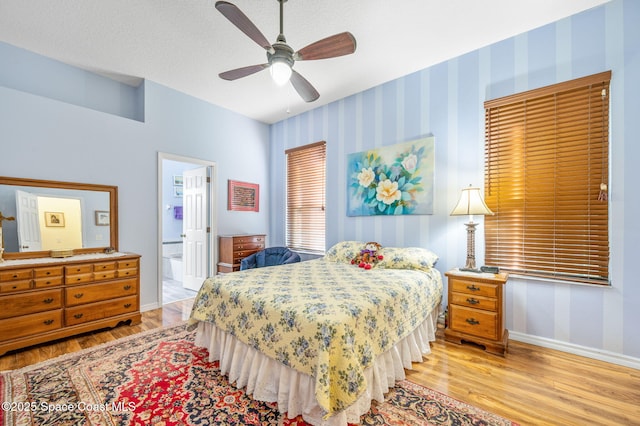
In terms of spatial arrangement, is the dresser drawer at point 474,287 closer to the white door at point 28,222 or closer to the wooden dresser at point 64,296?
the wooden dresser at point 64,296

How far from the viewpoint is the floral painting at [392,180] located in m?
3.24

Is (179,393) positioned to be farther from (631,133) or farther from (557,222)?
(631,133)

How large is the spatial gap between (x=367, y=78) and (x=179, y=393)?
3.78 m

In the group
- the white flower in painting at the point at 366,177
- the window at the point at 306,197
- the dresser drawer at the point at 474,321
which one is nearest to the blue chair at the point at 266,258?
the window at the point at 306,197

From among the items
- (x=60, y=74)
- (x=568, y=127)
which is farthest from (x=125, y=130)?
(x=568, y=127)

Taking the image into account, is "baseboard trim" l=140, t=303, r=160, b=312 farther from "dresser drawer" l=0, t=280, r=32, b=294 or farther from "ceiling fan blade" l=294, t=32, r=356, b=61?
"ceiling fan blade" l=294, t=32, r=356, b=61

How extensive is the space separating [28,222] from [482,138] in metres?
4.91

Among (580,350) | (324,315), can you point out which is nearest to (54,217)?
(324,315)

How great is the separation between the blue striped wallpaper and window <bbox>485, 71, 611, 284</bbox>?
3.4 inches

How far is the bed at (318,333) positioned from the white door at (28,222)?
2.09m

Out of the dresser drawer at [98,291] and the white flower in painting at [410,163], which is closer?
the dresser drawer at [98,291]

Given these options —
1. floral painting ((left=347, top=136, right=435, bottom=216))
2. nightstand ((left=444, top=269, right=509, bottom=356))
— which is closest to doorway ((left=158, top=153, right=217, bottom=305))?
floral painting ((left=347, top=136, right=435, bottom=216))

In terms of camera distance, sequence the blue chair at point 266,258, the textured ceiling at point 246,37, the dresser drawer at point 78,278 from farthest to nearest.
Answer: the blue chair at point 266,258
the dresser drawer at point 78,278
the textured ceiling at point 246,37

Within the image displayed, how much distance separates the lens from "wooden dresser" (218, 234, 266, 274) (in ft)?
14.0
